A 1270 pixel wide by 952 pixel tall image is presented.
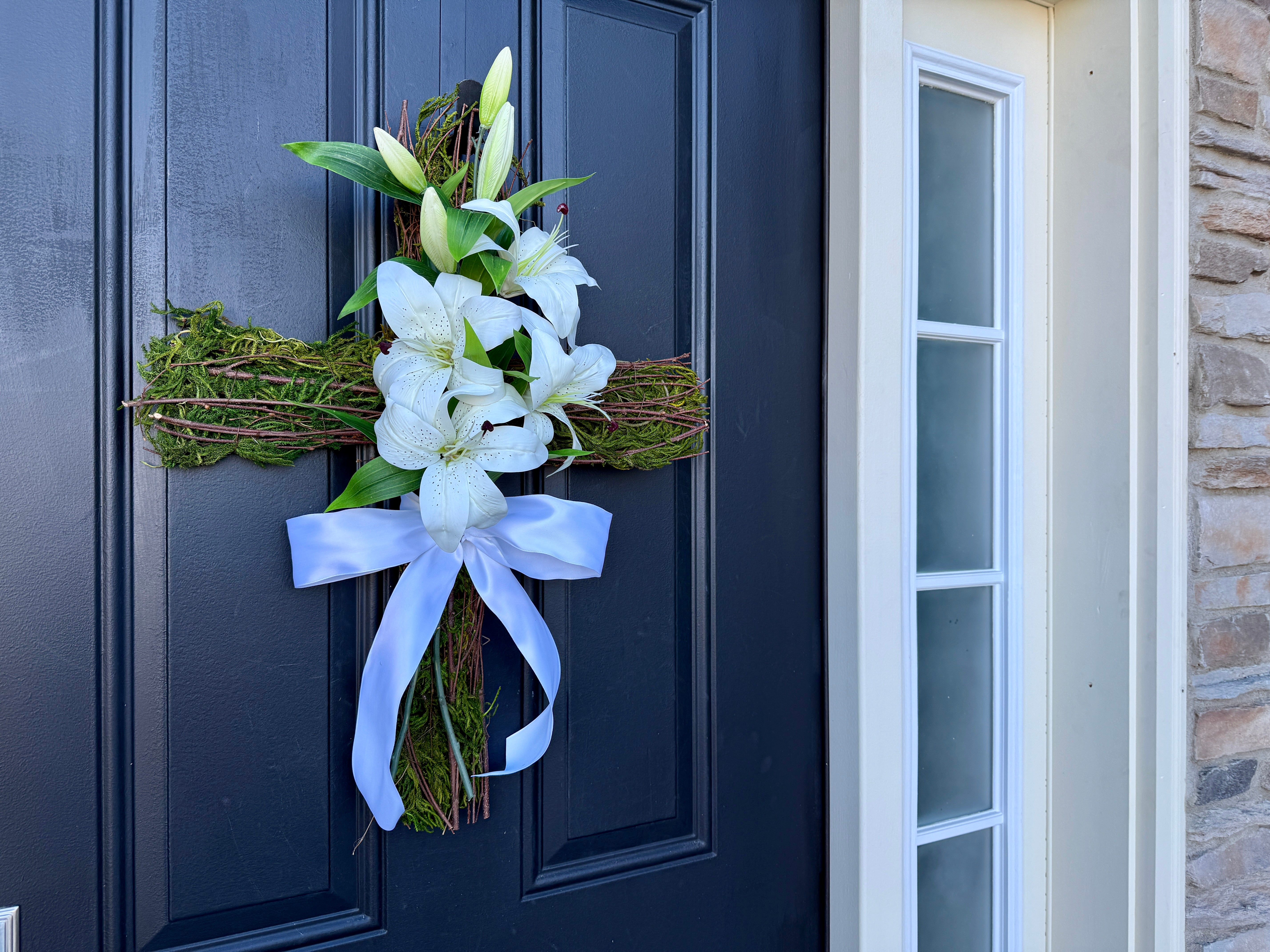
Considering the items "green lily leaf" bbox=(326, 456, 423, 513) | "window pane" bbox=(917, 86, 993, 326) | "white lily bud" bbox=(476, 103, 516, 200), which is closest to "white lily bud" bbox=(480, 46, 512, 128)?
"white lily bud" bbox=(476, 103, 516, 200)

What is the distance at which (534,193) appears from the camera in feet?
2.63

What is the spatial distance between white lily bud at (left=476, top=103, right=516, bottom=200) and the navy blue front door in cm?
16

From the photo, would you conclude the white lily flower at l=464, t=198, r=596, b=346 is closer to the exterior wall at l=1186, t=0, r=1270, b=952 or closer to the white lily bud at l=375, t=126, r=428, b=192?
the white lily bud at l=375, t=126, r=428, b=192

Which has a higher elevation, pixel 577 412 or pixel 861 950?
pixel 577 412

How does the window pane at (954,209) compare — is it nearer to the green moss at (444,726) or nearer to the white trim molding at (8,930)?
the green moss at (444,726)

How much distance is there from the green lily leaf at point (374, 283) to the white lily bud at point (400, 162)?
0.07m

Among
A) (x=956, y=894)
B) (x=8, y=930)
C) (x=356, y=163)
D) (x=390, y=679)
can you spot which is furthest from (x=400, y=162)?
(x=956, y=894)

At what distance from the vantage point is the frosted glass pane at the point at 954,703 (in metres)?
1.18

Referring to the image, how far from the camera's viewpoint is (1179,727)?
1.13m

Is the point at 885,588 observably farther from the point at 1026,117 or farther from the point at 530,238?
the point at 1026,117

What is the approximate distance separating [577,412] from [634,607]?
0.26 m

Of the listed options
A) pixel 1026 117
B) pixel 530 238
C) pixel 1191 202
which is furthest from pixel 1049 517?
pixel 530 238

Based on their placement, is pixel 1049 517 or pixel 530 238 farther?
pixel 1049 517

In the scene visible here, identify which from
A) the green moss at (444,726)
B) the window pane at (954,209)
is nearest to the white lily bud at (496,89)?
the green moss at (444,726)
